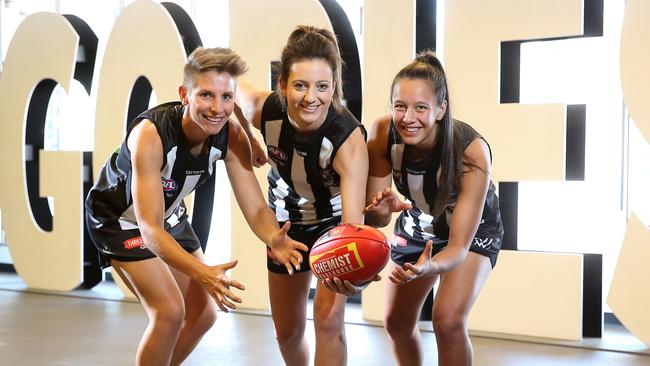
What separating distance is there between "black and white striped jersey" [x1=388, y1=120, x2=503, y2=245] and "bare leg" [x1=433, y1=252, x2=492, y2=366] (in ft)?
0.68

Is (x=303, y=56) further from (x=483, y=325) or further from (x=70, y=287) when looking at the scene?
(x=70, y=287)

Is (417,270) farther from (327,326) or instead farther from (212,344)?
(212,344)

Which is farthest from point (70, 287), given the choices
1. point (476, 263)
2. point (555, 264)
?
point (476, 263)

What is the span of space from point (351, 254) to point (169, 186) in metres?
0.83

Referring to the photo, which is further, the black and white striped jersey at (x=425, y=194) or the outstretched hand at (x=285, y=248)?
the black and white striped jersey at (x=425, y=194)

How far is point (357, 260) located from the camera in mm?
2521

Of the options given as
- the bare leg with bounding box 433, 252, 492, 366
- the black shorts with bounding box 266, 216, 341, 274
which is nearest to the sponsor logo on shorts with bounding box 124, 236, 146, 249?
the black shorts with bounding box 266, 216, 341, 274

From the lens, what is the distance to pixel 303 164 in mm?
2914

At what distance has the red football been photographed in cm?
252

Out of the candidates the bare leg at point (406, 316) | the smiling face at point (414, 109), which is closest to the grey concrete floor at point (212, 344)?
the bare leg at point (406, 316)

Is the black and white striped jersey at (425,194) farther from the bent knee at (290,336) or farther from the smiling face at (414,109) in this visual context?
the bent knee at (290,336)

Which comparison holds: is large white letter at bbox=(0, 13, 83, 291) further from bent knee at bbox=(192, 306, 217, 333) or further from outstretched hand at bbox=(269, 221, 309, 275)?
outstretched hand at bbox=(269, 221, 309, 275)

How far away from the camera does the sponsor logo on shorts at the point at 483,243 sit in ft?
9.90

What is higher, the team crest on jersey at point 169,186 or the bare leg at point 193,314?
the team crest on jersey at point 169,186
